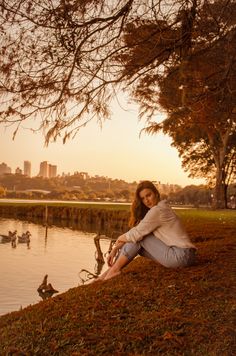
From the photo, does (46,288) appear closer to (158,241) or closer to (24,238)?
(158,241)

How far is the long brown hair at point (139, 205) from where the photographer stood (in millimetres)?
6562

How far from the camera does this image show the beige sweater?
20.1 ft

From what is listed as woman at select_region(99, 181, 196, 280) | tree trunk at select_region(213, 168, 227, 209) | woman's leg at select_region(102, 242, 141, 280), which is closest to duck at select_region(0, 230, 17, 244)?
tree trunk at select_region(213, 168, 227, 209)

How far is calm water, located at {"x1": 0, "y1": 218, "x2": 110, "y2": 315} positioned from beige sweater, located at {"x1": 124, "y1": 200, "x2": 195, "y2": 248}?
402 cm

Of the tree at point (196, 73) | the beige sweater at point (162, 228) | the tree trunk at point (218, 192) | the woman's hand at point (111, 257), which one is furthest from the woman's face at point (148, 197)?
the tree trunk at point (218, 192)

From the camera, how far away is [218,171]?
30250 mm

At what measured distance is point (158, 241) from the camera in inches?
247

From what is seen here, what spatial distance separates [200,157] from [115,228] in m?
9.60

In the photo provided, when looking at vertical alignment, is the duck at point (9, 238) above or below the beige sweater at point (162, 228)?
below

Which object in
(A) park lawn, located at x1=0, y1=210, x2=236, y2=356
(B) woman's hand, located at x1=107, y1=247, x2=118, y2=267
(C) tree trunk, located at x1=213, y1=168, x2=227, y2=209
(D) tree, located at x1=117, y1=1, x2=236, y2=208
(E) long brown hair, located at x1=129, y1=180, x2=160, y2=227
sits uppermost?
(D) tree, located at x1=117, y1=1, x2=236, y2=208

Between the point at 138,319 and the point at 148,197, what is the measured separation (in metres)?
2.10

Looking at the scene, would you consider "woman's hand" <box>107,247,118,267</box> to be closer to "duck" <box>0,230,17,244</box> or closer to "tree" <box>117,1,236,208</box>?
"tree" <box>117,1,236,208</box>

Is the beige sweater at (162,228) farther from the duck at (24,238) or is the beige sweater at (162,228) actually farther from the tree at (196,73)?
the duck at (24,238)

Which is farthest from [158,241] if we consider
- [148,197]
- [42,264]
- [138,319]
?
[42,264]
